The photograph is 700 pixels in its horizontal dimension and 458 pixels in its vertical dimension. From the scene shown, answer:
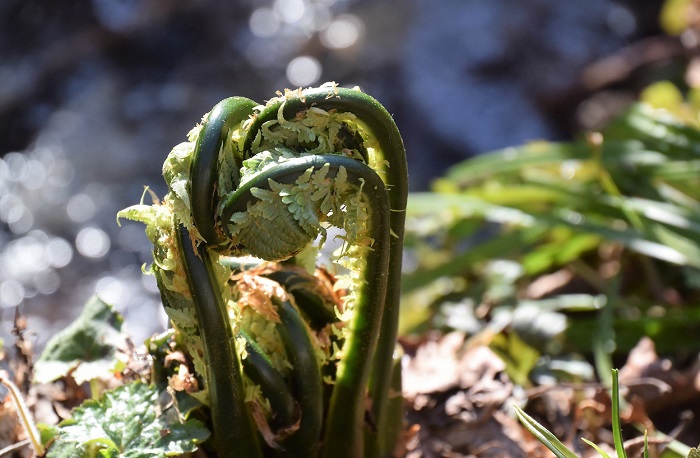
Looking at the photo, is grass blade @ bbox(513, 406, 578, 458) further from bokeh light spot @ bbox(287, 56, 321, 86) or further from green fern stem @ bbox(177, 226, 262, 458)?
bokeh light spot @ bbox(287, 56, 321, 86)

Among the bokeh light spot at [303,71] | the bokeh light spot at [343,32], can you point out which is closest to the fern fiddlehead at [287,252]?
the bokeh light spot at [303,71]

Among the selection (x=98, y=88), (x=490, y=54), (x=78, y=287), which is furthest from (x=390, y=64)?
(x=78, y=287)

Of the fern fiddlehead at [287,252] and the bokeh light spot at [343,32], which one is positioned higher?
the bokeh light spot at [343,32]

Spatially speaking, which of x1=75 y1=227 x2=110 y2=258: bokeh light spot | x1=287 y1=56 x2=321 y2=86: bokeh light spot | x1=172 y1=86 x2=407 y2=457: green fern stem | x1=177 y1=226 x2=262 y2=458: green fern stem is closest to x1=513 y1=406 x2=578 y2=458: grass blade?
x1=172 y1=86 x2=407 y2=457: green fern stem

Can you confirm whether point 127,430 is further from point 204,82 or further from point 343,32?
point 343,32

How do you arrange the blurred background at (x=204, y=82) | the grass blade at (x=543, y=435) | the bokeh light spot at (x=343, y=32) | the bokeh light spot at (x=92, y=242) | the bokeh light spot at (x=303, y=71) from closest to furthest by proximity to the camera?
the grass blade at (x=543, y=435), the blurred background at (x=204, y=82), the bokeh light spot at (x=92, y=242), the bokeh light spot at (x=303, y=71), the bokeh light spot at (x=343, y=32)

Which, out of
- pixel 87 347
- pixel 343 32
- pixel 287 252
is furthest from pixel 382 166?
pixel 343 32

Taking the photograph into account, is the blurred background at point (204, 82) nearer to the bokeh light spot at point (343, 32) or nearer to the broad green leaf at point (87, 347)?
the bokeh light spot at point (343, 32)
